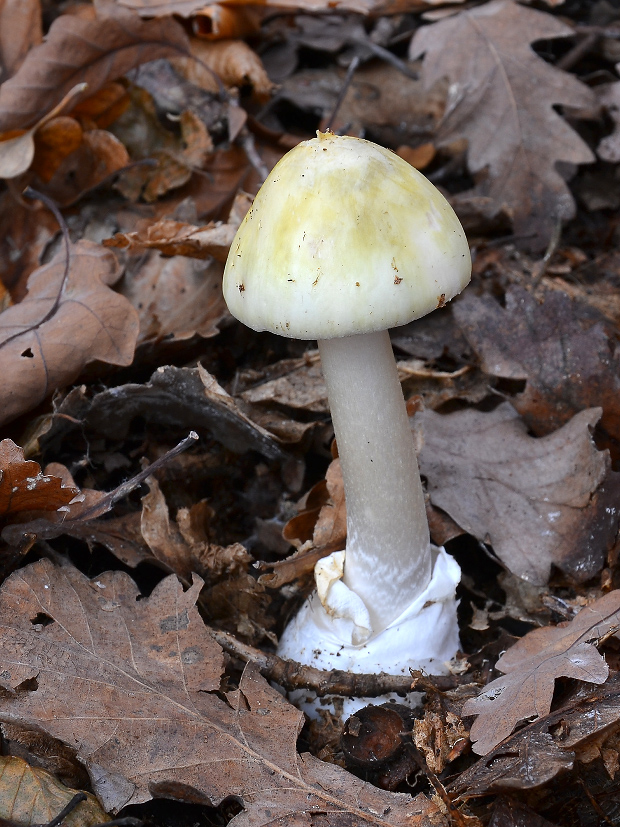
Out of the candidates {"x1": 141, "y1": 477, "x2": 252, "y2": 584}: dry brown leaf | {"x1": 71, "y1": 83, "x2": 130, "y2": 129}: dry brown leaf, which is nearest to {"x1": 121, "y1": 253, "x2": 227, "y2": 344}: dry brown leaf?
{"x1": 141, "y1": 477, "x2": 252, "y2": 584}: dry brown leaf

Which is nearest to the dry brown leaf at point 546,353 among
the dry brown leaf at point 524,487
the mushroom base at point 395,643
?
the dry brown leaf at point 524,487

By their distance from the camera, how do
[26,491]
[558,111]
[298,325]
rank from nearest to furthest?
[298,325]
[26,491]
[558,111]

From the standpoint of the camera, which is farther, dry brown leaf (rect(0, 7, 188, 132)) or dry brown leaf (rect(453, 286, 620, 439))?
dry brown leaf (rect(0, 7, 188, 132))

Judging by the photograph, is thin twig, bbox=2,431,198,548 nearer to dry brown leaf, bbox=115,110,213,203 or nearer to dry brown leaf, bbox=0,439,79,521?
dry brown leaf, bbox=0,439,79,521

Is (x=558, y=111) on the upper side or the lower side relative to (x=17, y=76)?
lower

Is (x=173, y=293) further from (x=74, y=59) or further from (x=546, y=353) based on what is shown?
(x=546, y=353)

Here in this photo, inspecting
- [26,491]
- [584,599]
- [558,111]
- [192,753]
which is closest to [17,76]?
[26,491]

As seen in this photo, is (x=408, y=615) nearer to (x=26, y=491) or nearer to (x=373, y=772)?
(x=373, y=772)
